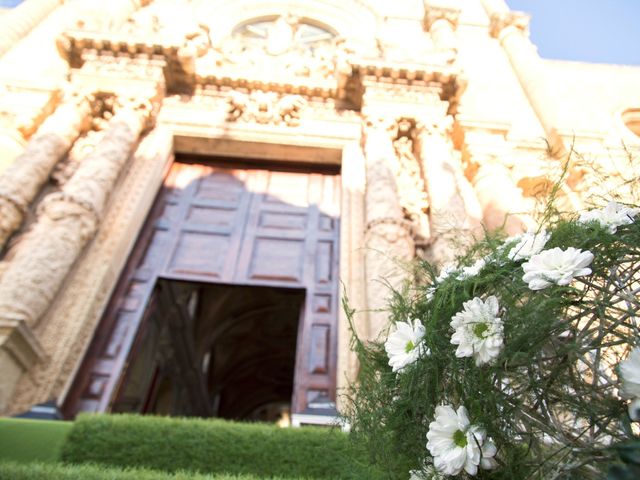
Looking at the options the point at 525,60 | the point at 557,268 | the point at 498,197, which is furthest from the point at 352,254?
the point at 525,60

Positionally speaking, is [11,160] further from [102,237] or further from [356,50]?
[356,50]

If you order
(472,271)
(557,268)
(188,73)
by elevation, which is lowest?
(557,268)

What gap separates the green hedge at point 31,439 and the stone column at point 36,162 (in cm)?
261

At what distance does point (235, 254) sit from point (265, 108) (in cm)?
231

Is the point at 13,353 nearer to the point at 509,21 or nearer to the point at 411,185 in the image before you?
the point at 411,185

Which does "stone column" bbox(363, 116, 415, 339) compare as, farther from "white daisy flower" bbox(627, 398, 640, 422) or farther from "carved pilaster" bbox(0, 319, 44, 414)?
"white daisy flower" bbox(627, 398, 640, 422)

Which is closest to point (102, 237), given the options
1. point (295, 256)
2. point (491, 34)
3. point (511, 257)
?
point (295, 256)

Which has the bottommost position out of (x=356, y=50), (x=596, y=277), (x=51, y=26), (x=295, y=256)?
(x=596, y=277)

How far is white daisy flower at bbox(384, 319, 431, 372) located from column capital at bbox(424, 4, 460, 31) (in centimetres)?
947

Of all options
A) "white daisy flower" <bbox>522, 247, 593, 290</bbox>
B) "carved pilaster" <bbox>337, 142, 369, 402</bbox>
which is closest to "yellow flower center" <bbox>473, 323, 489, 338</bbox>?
"white daisy flower" <bbox>522, 247, 593, 290</bbox>

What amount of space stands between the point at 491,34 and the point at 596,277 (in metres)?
10.2

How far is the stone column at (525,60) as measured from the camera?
25.3ft

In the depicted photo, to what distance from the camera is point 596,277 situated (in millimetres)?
1361

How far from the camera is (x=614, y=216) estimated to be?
136 cm
